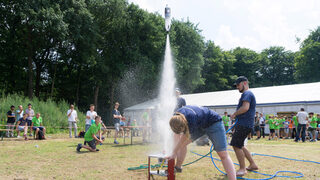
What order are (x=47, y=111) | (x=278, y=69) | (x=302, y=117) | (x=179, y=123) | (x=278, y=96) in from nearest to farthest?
1. (x=179, y=123)
2. (x=302, y=117)
3. (x=47, y=111)
4. (x=278, y=96)
5. (x=278, y=69)

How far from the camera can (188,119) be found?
428cm

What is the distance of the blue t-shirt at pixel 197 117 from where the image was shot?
14.1 ft

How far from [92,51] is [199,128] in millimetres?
28911

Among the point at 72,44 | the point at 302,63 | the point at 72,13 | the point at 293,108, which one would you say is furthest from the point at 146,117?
the point at 302,63

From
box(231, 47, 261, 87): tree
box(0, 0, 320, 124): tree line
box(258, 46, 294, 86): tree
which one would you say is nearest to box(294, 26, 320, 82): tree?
box(0, 0, 320, 124): tree line

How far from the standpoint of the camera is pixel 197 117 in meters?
4.44

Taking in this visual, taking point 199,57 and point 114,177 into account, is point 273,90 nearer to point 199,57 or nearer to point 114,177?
point 199,57

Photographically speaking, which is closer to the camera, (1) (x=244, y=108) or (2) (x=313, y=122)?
(1) (x=244, y=108)

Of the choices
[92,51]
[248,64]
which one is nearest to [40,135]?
[92,51]

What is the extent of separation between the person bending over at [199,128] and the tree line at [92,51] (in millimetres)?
23635

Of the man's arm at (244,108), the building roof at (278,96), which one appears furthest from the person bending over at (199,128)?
the building roof at (278,96)

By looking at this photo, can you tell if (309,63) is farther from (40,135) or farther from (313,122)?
(40,135)

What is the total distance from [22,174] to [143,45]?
1221 inches

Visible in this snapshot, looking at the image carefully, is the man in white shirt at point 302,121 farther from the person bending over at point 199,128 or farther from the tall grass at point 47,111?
the tall grass at point 47,111
